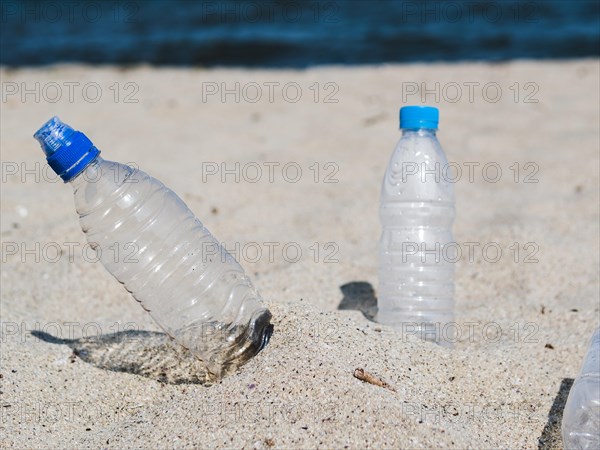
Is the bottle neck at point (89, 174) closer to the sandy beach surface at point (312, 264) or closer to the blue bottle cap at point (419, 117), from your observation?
the sandy beach surface at point (312, 264)

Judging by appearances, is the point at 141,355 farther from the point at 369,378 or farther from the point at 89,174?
the point at 369,378

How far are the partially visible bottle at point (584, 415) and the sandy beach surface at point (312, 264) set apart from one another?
4.6 inches

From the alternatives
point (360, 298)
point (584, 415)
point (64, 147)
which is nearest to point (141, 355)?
point (64, 147)

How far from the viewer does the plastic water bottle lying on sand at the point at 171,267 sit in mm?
1961

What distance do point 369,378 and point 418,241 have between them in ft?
2.37

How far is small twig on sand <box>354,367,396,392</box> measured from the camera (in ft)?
5.82

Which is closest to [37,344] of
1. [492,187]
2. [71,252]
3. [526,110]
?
[71,252]

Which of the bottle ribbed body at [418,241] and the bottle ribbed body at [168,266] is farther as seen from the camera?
the bottle ribbed body at [418,241]

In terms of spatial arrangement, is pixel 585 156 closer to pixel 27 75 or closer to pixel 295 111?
pixel 295 111

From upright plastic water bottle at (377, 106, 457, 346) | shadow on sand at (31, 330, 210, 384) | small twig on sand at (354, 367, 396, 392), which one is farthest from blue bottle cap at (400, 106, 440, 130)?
shadow on sand at (31, 330, 210, 384)

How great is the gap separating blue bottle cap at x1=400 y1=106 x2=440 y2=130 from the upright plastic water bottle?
64 millimetres

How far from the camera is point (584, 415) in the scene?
1653 millimetres

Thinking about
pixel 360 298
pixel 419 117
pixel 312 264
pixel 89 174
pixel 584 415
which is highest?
pixel 419 117

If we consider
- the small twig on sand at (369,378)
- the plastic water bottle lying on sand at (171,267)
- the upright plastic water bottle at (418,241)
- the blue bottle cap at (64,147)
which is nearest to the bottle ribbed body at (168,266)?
the plastic water bottle lying on sand at (171,267)
